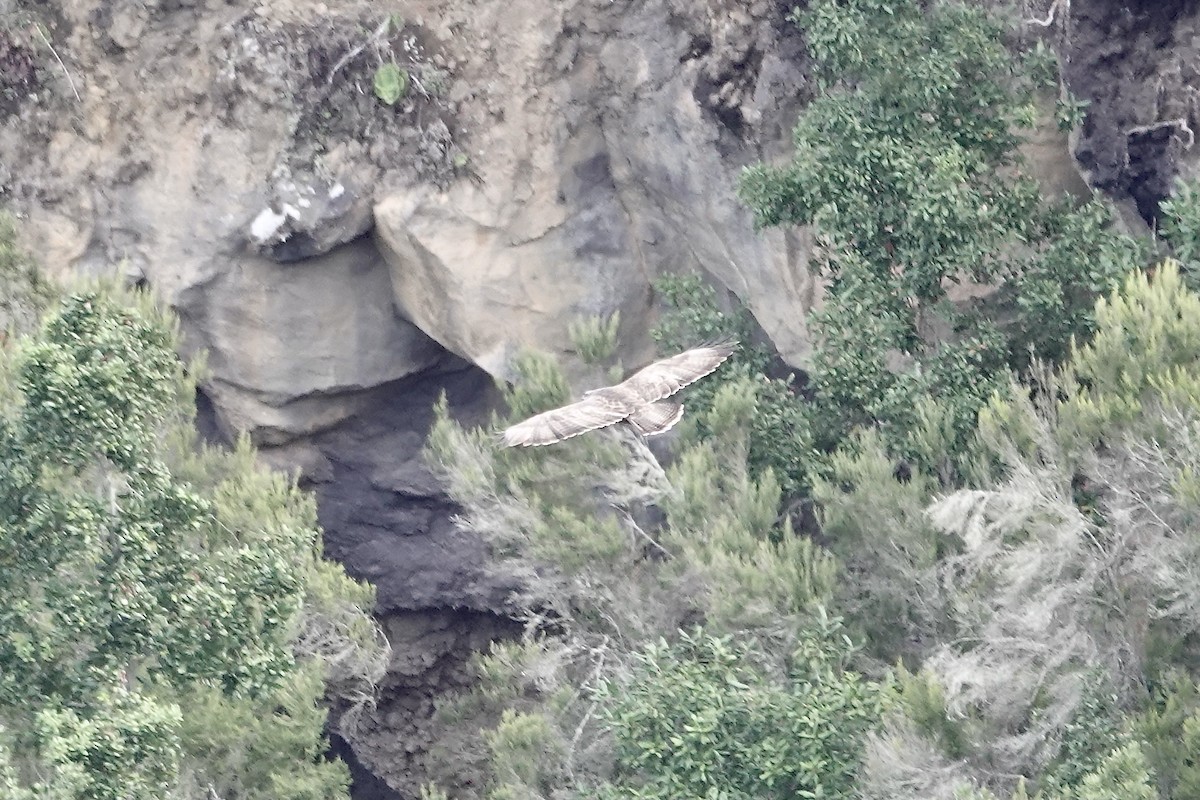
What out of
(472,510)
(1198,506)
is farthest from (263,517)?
(1198,506)

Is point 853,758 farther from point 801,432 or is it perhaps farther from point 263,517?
point 263,517

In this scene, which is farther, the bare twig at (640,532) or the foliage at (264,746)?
the bare twig at (640,532)

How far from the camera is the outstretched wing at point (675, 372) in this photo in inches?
408

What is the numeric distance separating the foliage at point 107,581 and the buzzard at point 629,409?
2099 millimetres

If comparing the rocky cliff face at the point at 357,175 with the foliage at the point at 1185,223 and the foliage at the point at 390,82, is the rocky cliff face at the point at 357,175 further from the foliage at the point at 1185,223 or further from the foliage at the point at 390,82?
the foliage at the point at 1185,223

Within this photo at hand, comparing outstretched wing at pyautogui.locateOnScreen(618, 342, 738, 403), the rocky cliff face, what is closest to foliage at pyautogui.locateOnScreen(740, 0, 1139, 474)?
outstretched wing at pyautogui.locateOnScreen(618, 342, 738, 403)

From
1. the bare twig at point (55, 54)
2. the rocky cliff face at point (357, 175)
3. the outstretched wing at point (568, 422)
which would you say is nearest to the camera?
the outstretched wing at point (568, 422)

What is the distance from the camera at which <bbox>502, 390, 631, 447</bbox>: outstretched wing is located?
9.95 metres

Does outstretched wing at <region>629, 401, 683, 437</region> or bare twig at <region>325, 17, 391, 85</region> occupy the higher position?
bare twig at <region>325, 17, 391, 85</region>

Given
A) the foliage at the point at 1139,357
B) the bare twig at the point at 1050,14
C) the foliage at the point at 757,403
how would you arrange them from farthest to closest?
the foliage at the point at 757,403 < the bare twig at the point at 1050,14 < the foliage at the point at 1139,357

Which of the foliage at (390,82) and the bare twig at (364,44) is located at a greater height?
the bare twig at (364,44)

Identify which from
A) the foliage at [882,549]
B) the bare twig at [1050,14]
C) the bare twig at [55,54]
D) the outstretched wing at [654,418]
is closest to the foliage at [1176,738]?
the foliage at [882,549]

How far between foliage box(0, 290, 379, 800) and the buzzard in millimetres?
2099

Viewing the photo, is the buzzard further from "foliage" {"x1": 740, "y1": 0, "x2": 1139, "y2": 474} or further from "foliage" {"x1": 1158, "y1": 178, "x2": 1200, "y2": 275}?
"foliage" {"x1": 1158, "y1": 178, "x2": 1200, "y2": 275}
